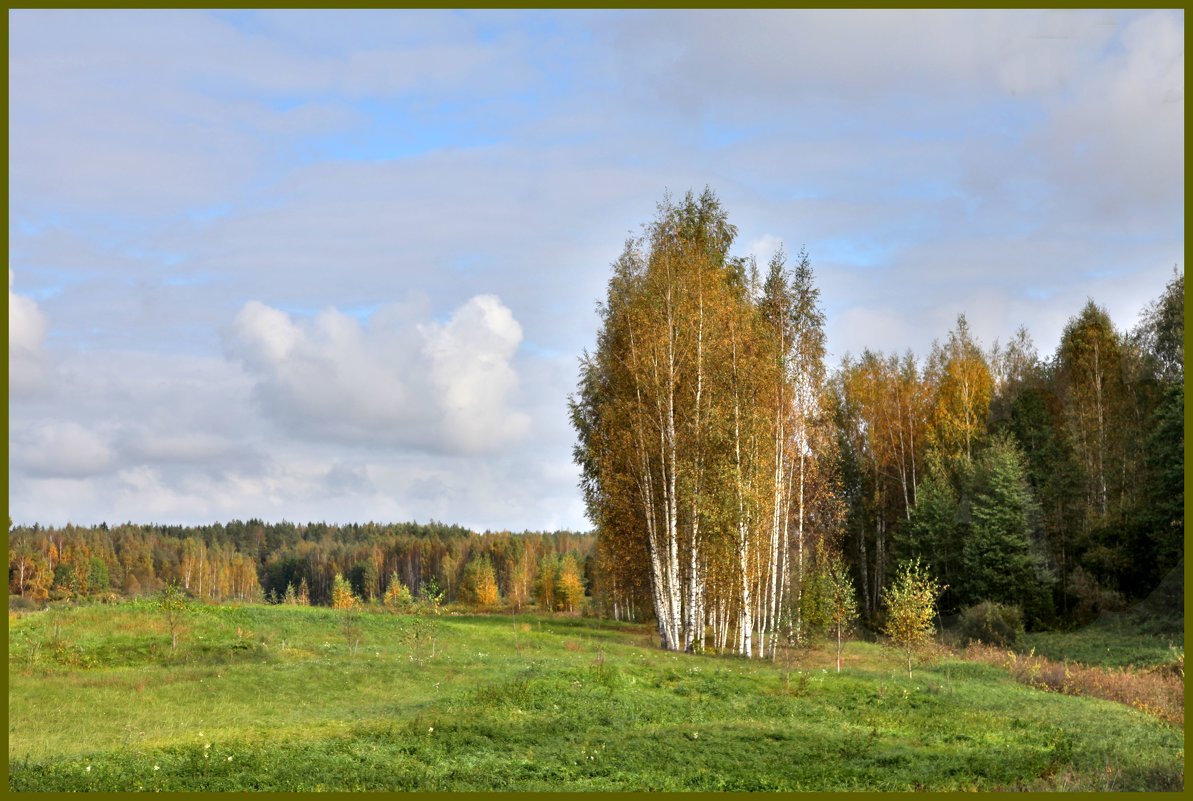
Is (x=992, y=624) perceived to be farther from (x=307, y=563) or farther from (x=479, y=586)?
(x=307, y=563)

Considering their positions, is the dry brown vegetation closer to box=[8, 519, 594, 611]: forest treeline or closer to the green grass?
the green grass

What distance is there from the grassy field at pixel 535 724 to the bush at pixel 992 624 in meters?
13.0

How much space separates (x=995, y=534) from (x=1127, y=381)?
12.6 m

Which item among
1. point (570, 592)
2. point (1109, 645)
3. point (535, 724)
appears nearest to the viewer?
point (535, 724)

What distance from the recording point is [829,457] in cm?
4466

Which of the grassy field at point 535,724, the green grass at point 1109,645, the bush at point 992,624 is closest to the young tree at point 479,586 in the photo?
the bush at point 992,624

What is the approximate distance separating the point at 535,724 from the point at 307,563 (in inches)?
6162

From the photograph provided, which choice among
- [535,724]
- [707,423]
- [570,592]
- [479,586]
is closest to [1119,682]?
[707,423]

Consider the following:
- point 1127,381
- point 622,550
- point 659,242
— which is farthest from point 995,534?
point 659,242

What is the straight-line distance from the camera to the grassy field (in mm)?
15977

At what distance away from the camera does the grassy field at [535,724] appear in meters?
16.0

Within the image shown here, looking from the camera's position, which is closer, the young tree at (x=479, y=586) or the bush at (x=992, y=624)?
the bush at (x=992, y=624)

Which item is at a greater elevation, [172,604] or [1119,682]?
[172,604]

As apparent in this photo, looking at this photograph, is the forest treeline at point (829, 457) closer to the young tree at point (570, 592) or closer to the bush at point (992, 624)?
the bush at point (992, 624)
